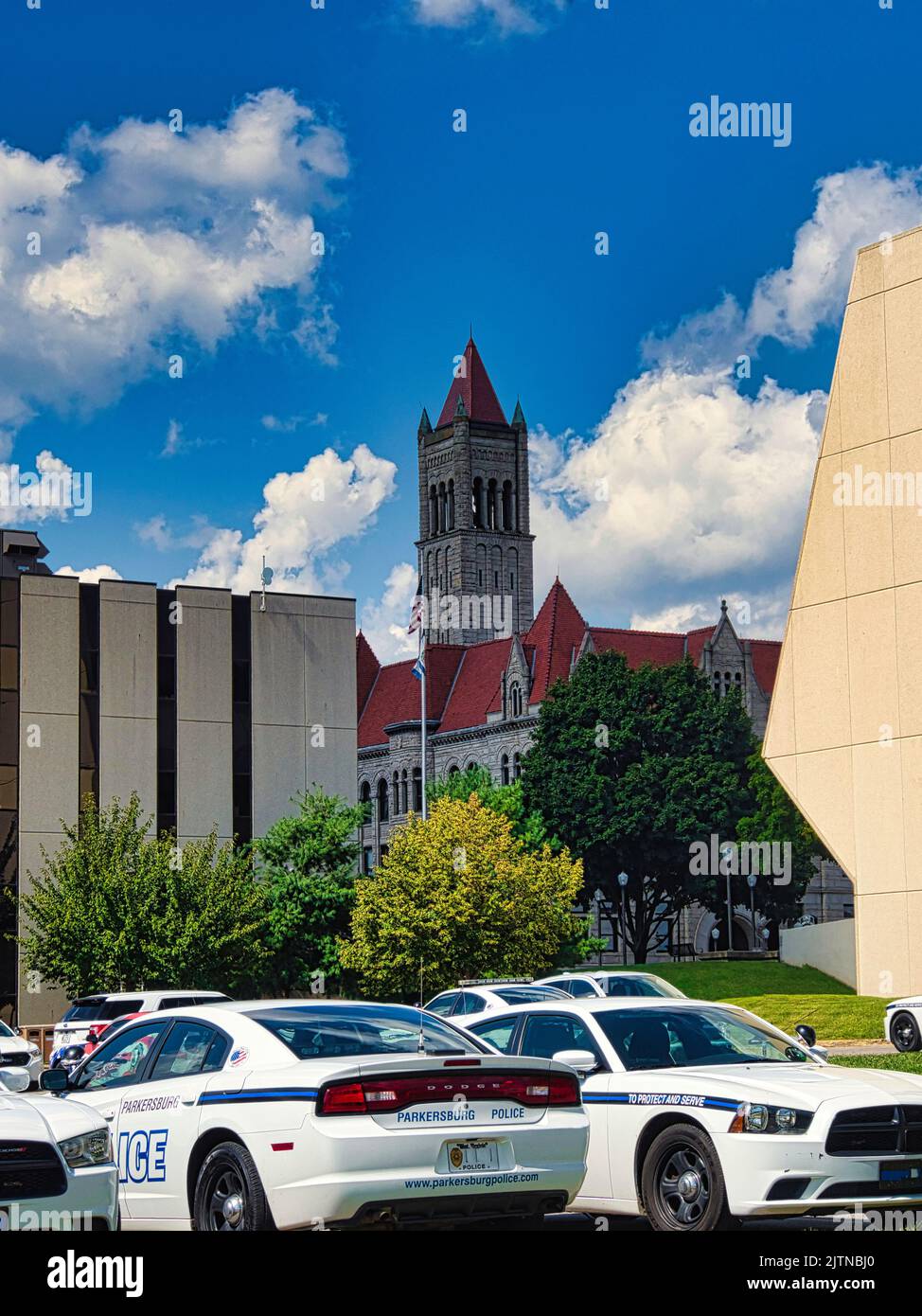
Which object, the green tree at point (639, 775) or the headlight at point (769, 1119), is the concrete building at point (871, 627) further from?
the green tree at point (639, 775)

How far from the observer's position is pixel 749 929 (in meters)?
99.9

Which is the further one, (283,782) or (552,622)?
(552,622)

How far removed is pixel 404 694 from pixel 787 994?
7039 centimetres

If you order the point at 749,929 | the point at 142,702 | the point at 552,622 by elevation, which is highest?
the point at 552,622

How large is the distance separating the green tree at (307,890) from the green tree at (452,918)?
1.02m

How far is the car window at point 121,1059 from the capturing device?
1140cm

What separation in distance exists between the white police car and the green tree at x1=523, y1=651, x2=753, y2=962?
6829cm

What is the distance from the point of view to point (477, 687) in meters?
112

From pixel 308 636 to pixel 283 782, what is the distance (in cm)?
434

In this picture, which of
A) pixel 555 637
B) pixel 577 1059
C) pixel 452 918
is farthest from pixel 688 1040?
pixel 555 637

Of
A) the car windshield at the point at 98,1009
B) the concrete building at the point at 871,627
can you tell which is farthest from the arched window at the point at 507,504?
the car windshield at the point at 98,1009

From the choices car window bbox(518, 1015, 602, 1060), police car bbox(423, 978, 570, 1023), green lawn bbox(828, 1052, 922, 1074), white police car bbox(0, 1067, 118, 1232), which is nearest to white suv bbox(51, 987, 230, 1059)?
police car bbox(423, 978, 570, 1023)
